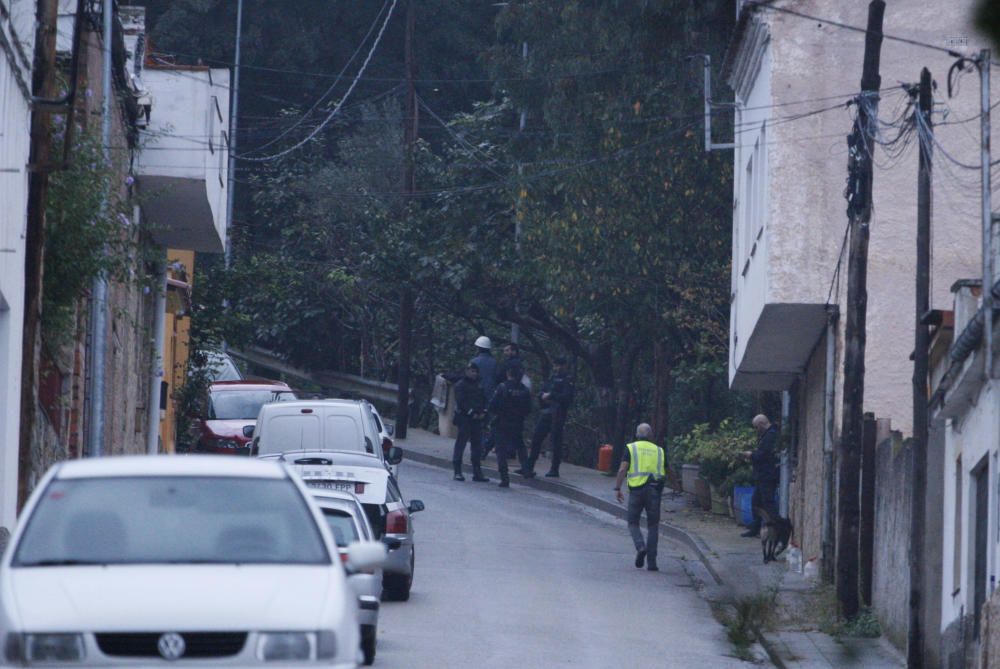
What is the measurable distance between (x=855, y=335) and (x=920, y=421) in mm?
1925

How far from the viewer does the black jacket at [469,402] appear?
2903cm

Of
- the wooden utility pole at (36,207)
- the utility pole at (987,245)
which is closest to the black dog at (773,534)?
the utility pole at (987,245)

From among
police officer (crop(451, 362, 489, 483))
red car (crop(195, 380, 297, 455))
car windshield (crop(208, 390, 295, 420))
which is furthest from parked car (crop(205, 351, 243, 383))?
police officer (crop(451, 362, 489, 483))

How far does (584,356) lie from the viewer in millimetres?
35625

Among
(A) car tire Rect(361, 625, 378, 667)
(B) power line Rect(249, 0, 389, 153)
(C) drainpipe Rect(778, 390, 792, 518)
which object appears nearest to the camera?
(A) car tire Rect(361, 625, 378, 667)

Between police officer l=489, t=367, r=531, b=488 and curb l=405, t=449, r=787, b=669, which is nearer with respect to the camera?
curb l=405, t=449, r=787, b=669

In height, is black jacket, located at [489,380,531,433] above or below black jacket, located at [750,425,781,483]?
above

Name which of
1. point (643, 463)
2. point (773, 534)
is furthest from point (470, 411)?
point (773, 534)

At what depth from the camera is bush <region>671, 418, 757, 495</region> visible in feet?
85.8

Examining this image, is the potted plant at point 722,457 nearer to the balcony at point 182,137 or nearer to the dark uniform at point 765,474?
the dark uniform at point 765,474

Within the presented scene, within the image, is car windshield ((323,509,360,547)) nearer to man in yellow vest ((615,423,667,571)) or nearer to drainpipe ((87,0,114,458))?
drainpipe ((87,0,114,458))

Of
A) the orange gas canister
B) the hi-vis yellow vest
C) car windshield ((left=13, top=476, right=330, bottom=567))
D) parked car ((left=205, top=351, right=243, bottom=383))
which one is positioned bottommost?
the orange gas canister

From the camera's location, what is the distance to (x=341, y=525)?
47.7ft

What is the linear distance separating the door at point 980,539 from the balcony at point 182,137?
1130 cm
